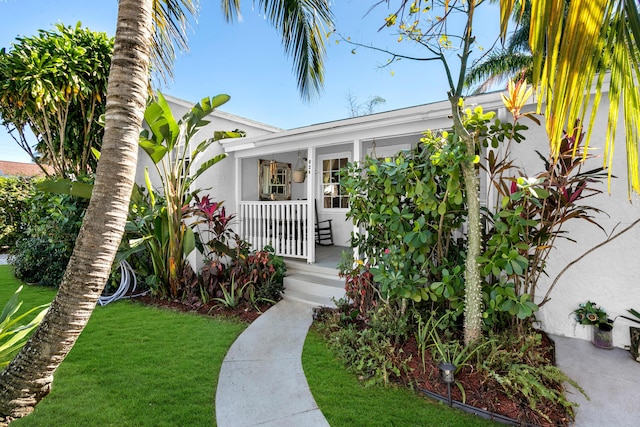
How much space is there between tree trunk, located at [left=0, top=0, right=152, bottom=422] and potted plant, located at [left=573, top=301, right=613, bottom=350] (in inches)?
208

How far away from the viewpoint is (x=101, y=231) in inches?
65.2

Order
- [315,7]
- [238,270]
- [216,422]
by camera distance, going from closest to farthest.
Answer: [216,422]
[238,270]
[315,7]

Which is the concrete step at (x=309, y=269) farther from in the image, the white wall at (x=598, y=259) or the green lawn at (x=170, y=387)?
the white wall at (x=598, y=259)

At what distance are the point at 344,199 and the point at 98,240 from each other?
23.5ft

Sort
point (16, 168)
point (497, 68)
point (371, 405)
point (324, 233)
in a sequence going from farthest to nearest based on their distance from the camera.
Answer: point (16, 168) < point (497, 68) < point (324, 233) < point (371, 405)

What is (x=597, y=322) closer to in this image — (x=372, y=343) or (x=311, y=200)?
(x=372, y=343)

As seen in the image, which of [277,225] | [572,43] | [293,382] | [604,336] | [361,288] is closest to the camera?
[572,43]

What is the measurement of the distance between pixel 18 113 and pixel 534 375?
10.3 m

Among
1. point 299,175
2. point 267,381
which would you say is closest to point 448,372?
point 267,381

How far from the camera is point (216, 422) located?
2.55 meters

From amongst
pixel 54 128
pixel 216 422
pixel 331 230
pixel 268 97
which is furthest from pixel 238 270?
pixel 268 97

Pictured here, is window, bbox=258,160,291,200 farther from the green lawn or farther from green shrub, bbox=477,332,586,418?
green shrub, bbox=477,332,586,418

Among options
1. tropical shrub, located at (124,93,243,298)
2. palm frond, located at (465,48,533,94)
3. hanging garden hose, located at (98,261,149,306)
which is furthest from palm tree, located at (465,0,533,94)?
hanging garden hose, located at (98,261,149,306)

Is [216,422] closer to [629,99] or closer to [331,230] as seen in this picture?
[629,99]
